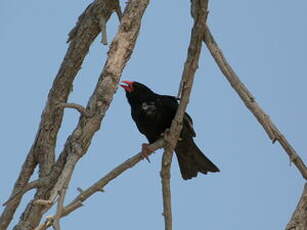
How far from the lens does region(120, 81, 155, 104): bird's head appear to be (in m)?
7.19

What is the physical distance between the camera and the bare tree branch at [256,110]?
4398 mm

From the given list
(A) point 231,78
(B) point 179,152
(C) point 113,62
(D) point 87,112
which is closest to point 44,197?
(D) point 87,112

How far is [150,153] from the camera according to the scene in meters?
6.25

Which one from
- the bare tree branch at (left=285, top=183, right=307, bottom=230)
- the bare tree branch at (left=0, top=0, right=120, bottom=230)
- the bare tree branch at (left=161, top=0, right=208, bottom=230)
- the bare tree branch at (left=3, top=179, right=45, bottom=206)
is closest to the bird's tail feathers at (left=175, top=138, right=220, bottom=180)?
the bare tree branch at (left=0, top=0, right=120, bottom=230)

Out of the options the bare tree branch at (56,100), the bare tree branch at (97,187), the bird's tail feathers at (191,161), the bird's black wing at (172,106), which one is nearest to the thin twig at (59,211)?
the bare tree branch at (97,187)

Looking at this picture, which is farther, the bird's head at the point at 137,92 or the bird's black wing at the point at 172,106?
the bird's head at the point at 137,92

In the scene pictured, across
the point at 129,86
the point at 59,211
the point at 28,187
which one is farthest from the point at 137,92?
the point at 59,211

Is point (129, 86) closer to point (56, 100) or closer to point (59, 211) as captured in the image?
point (56, 100)

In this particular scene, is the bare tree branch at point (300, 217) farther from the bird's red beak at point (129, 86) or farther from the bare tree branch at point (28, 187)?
the bird's red beak at point (129, 86)

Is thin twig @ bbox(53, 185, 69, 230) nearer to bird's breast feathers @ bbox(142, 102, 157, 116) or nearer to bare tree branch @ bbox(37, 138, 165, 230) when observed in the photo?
bare tree branch @ bbox(37, 138, 165, 230)

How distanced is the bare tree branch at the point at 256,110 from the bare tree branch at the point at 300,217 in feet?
0.45

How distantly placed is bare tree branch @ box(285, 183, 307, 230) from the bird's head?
9.88 ft

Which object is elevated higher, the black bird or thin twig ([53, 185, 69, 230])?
the black bird

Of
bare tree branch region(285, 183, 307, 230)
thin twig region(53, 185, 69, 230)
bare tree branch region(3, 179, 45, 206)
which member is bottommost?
bare tree branch region(285, 183, 307, 230)
